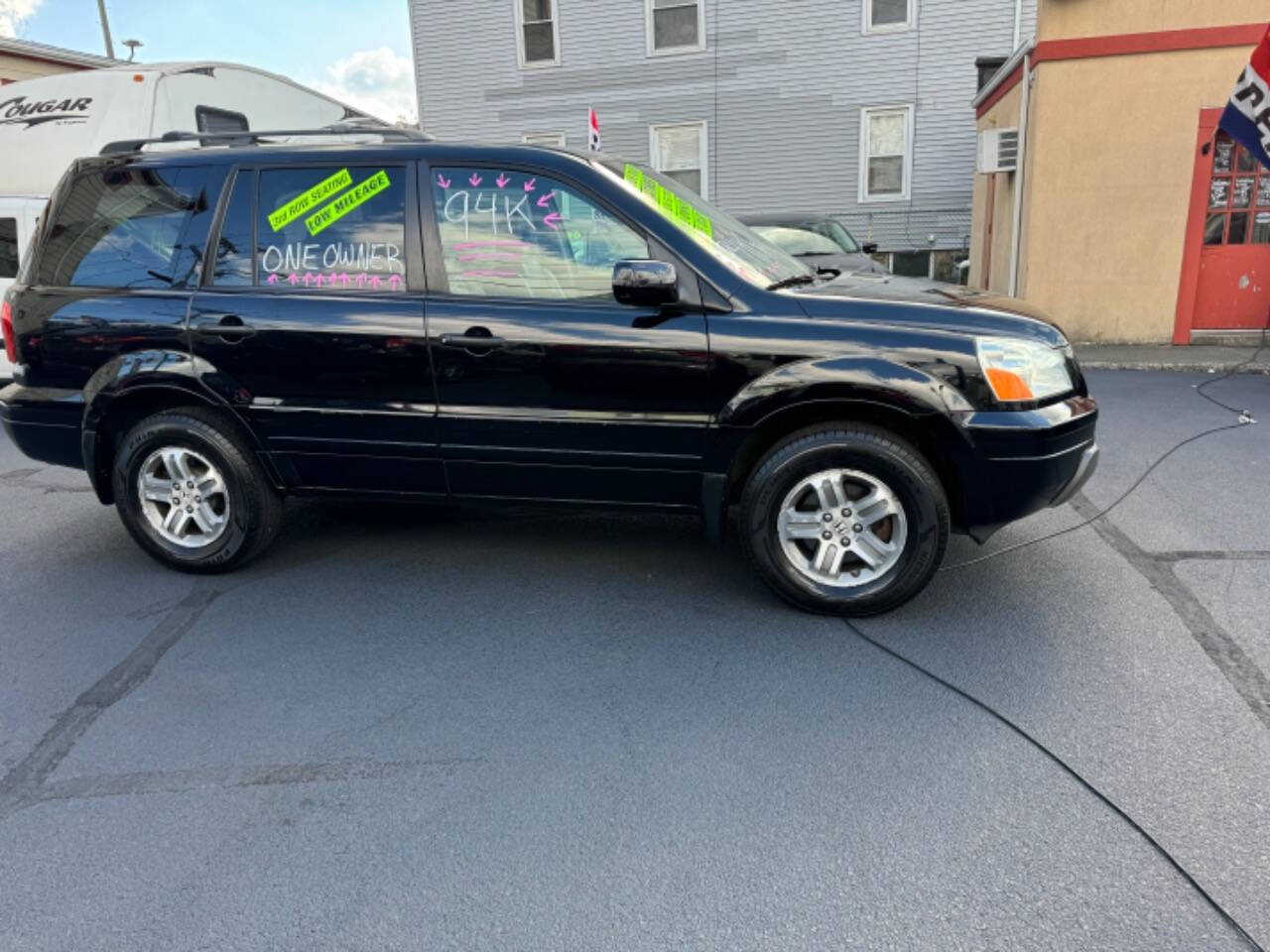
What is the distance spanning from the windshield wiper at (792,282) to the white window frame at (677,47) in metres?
14.3

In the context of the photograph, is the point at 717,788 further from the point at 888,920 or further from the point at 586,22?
the point at 586,22

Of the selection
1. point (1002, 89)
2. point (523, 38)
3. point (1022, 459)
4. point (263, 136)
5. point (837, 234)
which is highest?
point (523, 38)

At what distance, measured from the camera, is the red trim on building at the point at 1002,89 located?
10695 millimetres

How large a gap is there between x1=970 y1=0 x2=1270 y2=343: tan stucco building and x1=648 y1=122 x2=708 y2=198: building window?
24.9 feet

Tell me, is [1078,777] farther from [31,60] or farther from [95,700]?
[31,60]

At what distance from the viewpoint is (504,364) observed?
3668 mm

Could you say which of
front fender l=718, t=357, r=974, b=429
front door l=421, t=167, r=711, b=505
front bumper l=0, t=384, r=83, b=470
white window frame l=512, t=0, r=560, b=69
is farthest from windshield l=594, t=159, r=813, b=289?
white window frame l=512, t=0, r=560, b=69

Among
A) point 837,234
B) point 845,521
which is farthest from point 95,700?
point 837,234

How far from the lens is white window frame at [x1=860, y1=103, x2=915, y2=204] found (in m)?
15.9

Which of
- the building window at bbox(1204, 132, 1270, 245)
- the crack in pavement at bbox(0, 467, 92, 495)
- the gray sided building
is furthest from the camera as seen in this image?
the gray sided building

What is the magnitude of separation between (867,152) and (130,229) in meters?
14.7

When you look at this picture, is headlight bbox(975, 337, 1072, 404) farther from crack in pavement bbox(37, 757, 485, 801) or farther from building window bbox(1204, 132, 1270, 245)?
building window bbox(1204, 132, 1270, 245)

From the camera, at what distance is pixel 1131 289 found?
9.89 meters

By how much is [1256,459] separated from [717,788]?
4985 millimetres
